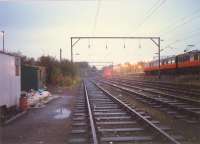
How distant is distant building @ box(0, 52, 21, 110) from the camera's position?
14555 mm

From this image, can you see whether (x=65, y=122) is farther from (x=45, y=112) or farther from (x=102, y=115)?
(x=45, y=112)

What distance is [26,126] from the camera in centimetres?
1241

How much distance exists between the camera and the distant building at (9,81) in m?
14.6

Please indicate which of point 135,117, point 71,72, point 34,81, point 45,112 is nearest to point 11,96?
point 45,112

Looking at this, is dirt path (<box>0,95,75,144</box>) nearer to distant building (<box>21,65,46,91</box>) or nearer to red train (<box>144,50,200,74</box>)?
distant building (<box>21,65,46,91</box>)

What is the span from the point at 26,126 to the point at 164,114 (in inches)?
224

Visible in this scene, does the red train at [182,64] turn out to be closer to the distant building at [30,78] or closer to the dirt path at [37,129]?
the distant building at [30,78]

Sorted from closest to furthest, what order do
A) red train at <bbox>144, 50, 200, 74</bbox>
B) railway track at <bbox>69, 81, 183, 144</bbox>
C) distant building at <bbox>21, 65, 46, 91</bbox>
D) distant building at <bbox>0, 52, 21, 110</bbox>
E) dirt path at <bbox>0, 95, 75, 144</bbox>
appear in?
railway track at <bbox>69, 81, 183, 144</bbox>, dirt path at <bbox>0, 95, 75, 144</bbox>, distant building at <bbox>0, 52, 21, 110</bbox>, distant building at <bbox>21, 65, 46, 91</bbox>, red train at <bbox>144, 50, 200, 74</bbox>

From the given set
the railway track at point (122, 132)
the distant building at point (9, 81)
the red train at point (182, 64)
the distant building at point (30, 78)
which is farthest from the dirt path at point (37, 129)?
the red train at point (182, 64)

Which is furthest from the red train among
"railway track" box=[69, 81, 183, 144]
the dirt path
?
"railway track" box=[69, 81, 183, 144]

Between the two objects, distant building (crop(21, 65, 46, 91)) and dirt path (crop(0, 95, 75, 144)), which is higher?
distant building (crop(21, 65, 46, 91))

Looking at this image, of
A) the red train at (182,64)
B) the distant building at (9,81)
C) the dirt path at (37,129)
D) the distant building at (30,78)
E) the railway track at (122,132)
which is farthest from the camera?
the red train at (182,64)

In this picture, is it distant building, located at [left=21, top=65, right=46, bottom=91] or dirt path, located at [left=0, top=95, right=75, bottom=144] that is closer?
dirt path, located at [left=0, top=95, right=75, bottom=144]

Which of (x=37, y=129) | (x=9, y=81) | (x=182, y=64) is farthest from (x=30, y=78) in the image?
(x=182, y=64)
